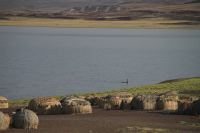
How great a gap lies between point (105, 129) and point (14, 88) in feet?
89.1

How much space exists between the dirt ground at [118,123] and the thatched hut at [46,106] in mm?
816

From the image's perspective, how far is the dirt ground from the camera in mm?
21984

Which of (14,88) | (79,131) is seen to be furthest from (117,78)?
(79,131)

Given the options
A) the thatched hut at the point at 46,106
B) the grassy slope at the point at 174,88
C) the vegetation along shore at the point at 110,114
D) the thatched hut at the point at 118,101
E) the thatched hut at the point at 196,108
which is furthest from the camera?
the grassy slope at the point at 174,88

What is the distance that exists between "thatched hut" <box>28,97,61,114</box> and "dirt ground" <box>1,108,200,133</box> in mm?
816

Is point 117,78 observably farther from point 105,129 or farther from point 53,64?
point 105,129

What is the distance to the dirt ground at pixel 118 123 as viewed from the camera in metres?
22.0

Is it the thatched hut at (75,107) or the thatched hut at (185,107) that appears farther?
the thatched hut at (185,107)

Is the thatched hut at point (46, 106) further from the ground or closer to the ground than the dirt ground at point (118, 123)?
further from the ground

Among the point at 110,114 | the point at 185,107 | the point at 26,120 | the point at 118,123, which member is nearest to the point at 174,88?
the point at 185,107

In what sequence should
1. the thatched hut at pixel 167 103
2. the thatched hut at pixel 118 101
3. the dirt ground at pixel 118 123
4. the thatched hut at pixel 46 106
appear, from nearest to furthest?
the dirt ground at pixel 118 123
the thatched hut at pixel 46 106
the thatched hut at pixel 167 103
the thatched hut at pixel 118 101

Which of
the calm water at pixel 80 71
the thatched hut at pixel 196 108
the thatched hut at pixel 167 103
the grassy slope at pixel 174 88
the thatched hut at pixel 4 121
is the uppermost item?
the calm water at pixel 80 71

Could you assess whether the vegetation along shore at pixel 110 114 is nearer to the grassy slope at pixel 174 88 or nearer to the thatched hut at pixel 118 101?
the thatched hut at pixel 118 101

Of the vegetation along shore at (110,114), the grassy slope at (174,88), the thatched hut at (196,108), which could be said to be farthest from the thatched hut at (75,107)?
the grassy slope at (174,88)
